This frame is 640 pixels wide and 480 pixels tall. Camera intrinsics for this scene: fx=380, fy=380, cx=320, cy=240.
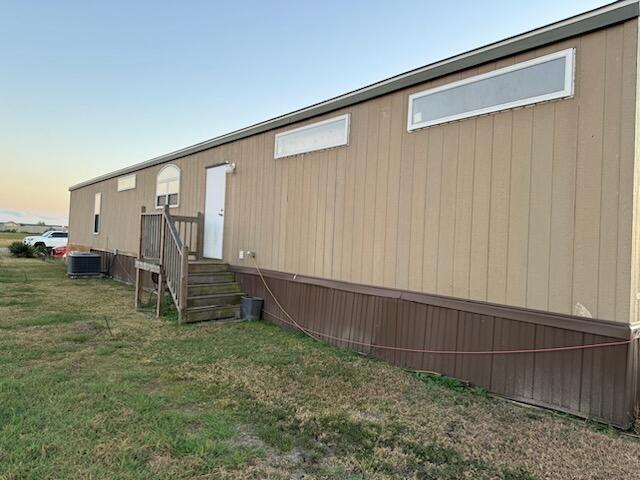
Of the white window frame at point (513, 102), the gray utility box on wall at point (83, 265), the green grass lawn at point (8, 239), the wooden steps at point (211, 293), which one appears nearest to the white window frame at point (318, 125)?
the white window frame at point (513, 102)

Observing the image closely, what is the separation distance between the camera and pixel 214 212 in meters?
7.69

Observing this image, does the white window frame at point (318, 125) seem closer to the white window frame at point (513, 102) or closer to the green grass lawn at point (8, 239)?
the white window frame at point (513, 102)

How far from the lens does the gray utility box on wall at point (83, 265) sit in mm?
11398

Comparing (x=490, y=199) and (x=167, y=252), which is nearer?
(x=490, y=199)

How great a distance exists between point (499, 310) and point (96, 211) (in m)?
14.3

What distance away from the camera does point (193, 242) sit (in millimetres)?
8008

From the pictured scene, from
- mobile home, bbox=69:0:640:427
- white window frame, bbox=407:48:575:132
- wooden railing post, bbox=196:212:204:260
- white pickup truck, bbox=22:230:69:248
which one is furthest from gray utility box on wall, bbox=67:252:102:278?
white pickup truck, bbox=22:230:69:248

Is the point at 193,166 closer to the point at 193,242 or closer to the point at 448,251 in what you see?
the point at 193,242

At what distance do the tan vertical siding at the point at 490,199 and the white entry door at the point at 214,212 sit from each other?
1810 mm

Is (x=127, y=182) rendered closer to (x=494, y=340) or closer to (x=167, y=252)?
(x=167, y=252)

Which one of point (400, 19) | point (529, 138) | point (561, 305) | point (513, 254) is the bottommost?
point (561, 305)

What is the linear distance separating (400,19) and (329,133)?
181 inches

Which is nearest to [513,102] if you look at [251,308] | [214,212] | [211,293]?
[251,308]

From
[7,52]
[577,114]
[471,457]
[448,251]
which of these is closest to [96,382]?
[471,457]
